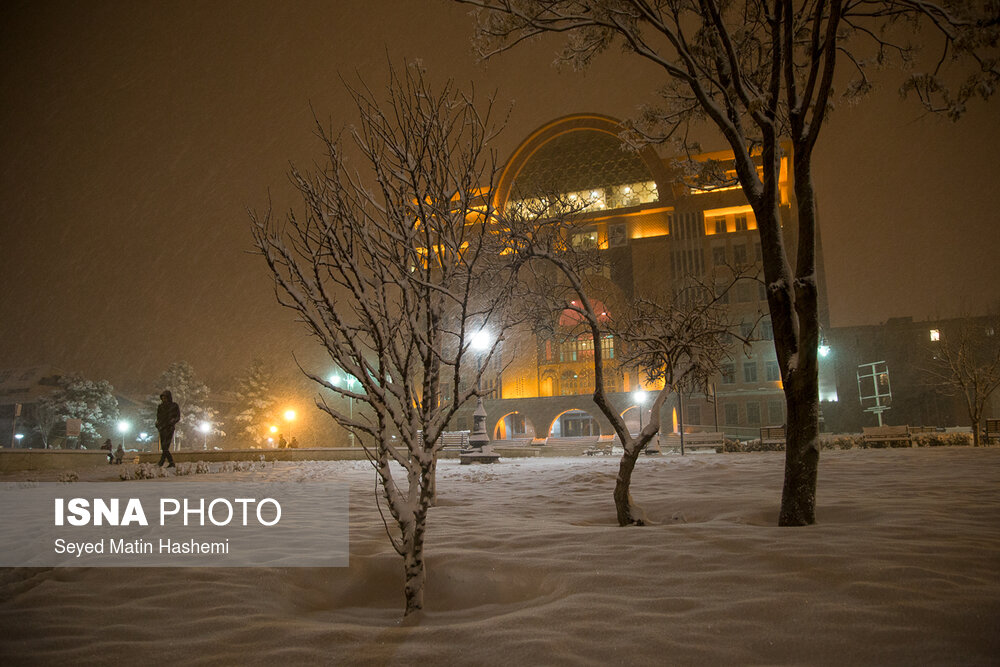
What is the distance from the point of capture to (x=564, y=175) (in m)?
48.3

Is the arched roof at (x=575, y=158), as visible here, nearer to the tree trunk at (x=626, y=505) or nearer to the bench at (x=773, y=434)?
the bench at (x=773, y=434)

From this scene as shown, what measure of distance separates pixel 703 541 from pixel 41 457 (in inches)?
727

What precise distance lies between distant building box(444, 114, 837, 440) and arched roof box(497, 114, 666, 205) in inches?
3.5

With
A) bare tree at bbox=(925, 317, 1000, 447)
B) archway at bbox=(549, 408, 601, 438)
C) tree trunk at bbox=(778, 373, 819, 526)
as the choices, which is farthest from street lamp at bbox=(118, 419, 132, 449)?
bare tree at bbox=(925, 317, 1000, 447)

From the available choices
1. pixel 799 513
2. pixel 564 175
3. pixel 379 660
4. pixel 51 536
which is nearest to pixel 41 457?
pixel 51 536

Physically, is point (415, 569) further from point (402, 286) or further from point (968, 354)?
point (968, 354)

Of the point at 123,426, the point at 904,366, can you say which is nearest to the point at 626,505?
the point at 904,366

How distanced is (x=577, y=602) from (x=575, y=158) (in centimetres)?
4867

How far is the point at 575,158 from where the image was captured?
48250 millimetres

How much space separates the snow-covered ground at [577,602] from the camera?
2506mm

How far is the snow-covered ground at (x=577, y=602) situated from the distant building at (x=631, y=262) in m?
34.7

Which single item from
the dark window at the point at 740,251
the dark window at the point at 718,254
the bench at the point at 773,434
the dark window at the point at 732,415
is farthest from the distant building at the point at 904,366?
the bench at the point at 773,434

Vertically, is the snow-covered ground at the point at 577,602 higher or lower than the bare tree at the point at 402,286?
lower

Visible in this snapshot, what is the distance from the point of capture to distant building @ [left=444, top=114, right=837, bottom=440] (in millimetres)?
40688
